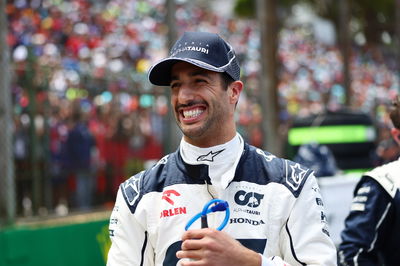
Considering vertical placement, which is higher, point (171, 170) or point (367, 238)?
point (171, 170)

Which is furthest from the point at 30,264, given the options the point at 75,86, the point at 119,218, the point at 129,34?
the point at 129,34

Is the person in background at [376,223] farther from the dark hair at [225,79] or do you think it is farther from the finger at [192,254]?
the finger at [192,254]

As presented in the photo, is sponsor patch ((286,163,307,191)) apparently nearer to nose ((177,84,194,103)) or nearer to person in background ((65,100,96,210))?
nose ((177,84,194,103))

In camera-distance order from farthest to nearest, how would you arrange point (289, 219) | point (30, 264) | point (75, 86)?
point (75, 86), point (30, 264), point (289, 219)

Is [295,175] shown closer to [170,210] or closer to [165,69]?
[170,210]

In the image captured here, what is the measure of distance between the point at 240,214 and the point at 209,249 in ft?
0.98

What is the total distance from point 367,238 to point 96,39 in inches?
616

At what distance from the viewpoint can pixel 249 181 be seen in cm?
264

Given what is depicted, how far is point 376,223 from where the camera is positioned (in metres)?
3.65

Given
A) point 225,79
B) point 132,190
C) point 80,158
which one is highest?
point 225,79

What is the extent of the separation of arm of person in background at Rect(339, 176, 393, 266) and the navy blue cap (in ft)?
4.27

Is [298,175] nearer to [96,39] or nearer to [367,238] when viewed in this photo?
[367,238]

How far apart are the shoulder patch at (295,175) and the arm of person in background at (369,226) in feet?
3.54

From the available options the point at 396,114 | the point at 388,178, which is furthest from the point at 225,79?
the point at 396,114
